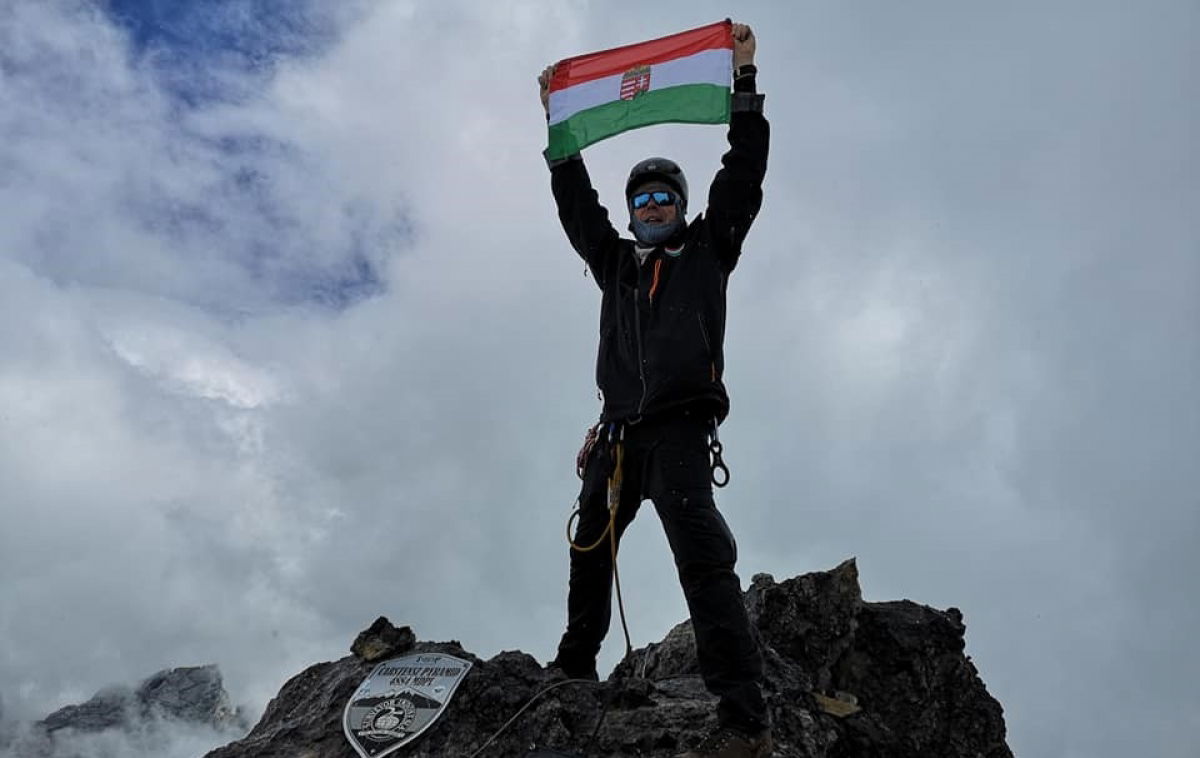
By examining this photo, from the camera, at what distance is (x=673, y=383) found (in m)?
6.94

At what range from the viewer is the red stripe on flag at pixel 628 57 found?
878 centimetres

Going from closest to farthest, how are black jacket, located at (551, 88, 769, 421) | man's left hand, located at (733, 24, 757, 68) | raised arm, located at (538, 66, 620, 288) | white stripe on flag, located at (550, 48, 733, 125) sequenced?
black jacket, located at (551, 88, 769, 421)
man's left hand, located at (733, 24, 757, 68)
raised arm, located at (538, 66, 620, 288)
white stripe on flag, located at (550, 48, 733, 125)

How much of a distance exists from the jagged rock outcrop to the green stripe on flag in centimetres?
483

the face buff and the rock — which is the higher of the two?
the face buff

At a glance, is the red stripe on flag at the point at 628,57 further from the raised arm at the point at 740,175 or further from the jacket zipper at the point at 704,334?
the jacket zipper at the point at 704,334

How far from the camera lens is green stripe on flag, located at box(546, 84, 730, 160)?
8.37 m

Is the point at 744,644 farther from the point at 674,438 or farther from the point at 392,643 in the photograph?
the point at 392,643

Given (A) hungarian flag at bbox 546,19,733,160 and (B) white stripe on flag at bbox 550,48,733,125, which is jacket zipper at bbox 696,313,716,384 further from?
(B) white stripe on flag at bbox 550,48,733,125

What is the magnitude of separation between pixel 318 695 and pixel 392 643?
748mm

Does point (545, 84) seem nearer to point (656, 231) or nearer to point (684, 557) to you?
point (656, 231)

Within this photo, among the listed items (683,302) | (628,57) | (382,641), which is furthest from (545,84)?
(382,641)

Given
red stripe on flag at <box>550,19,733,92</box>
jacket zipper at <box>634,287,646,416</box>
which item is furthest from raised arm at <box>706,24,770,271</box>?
red stripe on flag at <box>550,19,733,92</box>

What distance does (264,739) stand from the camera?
7.31m

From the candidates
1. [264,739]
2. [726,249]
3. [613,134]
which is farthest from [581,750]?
→ [613,134]
